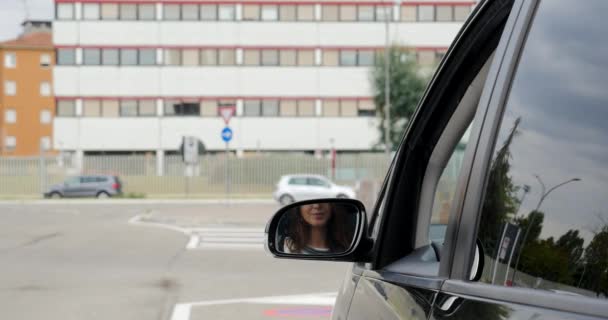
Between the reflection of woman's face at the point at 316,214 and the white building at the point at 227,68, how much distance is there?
55.6 meters

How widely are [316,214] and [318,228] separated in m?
0.04

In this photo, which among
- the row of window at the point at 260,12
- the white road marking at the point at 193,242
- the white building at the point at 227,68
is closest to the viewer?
the white road marking at the point at 193,242

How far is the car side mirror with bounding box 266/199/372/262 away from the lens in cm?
247

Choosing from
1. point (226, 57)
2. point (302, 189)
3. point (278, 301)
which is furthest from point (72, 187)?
point (278, 301)

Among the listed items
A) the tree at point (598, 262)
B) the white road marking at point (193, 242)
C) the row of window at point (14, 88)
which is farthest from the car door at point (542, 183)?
the row of window at point (14, 88)

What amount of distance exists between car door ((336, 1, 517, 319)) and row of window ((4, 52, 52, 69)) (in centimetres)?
9048

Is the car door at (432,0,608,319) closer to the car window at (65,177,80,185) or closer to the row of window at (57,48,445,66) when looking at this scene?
the car window at (65,177,80,185)

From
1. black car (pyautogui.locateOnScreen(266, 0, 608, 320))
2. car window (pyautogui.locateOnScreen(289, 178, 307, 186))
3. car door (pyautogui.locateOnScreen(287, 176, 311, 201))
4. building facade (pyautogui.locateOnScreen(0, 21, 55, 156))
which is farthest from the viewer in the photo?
building facade (pyautogui.locateOnScreen(0, 21, 55, 156))

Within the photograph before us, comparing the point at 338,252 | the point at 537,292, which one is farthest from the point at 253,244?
the point at 537,292

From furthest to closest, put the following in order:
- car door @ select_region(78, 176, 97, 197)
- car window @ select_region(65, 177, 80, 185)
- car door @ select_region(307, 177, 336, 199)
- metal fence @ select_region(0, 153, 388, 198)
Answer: metal fence @ select_region(0, 153, 388, 198) < car window @ select_region(65, 177, 80, 185) < car door @ select_region(78, 176, 97, 197) < car door @ select_region(307, 177, 336, 199)

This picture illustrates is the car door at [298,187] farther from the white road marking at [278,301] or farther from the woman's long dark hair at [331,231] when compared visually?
the woman's long dark hair at [331,231]

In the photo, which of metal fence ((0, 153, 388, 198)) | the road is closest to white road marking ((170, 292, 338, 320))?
the road

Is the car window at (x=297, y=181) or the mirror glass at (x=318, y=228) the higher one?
the mirror glass at (x=318, y=228)

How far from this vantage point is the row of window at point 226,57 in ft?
191
